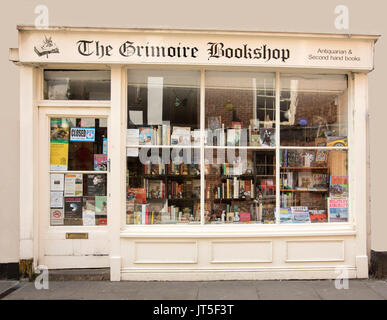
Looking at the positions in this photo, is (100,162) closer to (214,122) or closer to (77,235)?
(77,235)

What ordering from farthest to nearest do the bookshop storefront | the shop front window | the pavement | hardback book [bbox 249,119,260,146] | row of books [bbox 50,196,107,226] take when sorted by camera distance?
hardback book [bbox 249,119,260,146] → the shop front window → row of books [bbox 50,196,107,226] → the bookshop storefront → the pavement

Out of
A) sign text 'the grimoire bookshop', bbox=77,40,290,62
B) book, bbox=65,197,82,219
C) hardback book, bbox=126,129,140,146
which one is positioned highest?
sign text 'the grimoire bookshop', bbox=77,40,290,62

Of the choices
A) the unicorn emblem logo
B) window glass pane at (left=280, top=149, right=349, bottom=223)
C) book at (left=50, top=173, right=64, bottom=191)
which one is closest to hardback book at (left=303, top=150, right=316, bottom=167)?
window glass pane at (left=280, top=149, right=349, bottom=223)

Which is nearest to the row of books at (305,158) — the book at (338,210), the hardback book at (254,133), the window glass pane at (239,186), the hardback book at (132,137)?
the window glass pane at (239,186)

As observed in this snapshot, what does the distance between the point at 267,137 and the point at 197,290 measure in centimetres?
283

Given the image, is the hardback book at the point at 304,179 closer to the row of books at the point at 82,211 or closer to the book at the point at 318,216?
the book at the point at 318,216

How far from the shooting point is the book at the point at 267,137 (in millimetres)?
6289

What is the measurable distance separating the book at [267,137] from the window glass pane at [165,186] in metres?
1.16

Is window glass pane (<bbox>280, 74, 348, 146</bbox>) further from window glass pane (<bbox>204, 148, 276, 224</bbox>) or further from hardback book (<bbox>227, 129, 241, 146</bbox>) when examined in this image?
hardback book (<bbox>227, 129, 241, 146</bbox>)

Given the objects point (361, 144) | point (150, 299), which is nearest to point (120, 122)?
point (150, 299)

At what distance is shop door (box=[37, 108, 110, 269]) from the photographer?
6.02 metres

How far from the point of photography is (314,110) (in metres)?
6.48

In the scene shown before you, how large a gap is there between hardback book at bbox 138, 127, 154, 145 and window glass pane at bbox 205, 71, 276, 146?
981 mm

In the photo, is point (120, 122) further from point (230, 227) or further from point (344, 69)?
point (344, 69)
